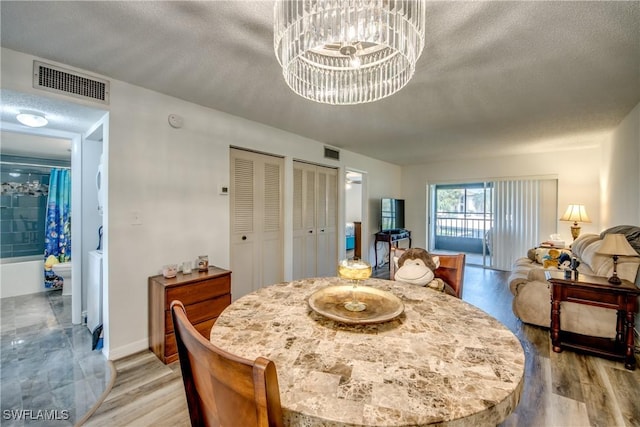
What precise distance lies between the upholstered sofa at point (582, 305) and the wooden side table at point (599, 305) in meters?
0.09

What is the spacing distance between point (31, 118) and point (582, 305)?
5080 millimetres

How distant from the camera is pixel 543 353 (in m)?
2.40

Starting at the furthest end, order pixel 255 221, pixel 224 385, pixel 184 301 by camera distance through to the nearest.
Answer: pixel 255 221 < pixel 184 301 < pixel 224 385

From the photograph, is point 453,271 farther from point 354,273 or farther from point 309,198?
point 309,198

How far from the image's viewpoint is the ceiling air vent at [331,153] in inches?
176

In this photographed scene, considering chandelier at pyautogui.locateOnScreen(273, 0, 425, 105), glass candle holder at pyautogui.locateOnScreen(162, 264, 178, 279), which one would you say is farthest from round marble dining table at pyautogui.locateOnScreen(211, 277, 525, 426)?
glass candle holder at pyautogui.locateOnScreen(162, 264, 178, 279)

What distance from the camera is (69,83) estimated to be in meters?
2.07

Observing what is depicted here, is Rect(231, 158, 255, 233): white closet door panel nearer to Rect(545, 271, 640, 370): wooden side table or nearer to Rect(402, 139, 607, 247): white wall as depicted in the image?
Rect(545, 271, 640, 370): wooden side table

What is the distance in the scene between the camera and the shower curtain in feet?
13.9

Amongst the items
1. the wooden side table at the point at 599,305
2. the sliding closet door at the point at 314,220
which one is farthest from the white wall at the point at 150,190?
the wooden side table at the point at 599,305

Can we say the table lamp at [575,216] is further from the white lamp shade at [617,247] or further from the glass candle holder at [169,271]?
the glass candle holder at [169,271]

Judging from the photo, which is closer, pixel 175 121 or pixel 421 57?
pixel 421 57

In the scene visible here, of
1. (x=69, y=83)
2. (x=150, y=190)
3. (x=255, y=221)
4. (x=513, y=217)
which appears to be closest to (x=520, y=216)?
(x=513, y=217)

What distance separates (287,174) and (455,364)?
10.7ft
